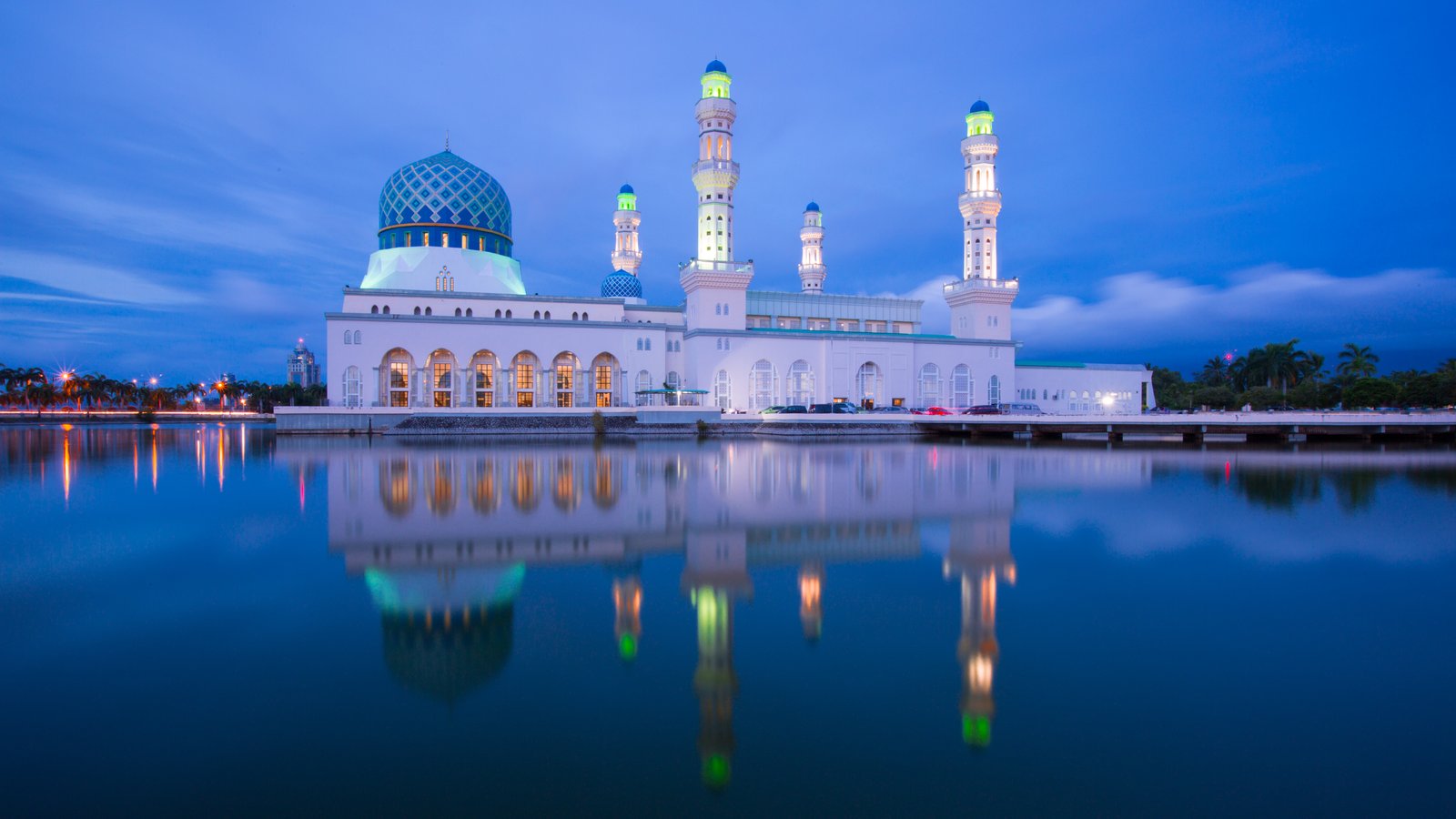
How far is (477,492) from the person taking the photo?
10.8 metres

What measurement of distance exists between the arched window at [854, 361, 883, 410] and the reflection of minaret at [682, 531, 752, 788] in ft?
107

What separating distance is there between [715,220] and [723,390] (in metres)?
8.48

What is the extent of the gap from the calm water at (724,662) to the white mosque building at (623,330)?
81.7 feet

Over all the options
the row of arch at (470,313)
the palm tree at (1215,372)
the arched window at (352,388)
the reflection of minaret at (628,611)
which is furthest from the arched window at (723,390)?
the palm tree at (1215,372)

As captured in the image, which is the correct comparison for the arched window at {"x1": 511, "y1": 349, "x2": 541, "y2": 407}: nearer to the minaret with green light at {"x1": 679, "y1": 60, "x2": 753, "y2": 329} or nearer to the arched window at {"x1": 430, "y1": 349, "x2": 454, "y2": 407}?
the arched window at {"x1": 430, "y1": 349, "x2": 454, "y2": 407}

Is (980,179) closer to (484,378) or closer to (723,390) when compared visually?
(723,390)

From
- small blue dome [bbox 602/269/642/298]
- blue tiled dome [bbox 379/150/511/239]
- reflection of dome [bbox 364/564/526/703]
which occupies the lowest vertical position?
reflection of dome [bbox 364/564/526/703]

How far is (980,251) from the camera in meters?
41.5

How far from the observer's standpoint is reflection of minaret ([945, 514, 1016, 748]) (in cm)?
351

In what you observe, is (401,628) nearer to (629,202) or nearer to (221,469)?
(221,469)

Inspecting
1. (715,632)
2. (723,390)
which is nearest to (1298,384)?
(723,390)

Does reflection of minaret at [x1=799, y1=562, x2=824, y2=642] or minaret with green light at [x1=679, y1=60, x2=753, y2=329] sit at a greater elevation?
minaret with green light at [x1=679, y1=60, x2=753, y2=329]

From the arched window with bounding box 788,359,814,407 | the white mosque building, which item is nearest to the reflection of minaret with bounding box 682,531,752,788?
the white mosque building

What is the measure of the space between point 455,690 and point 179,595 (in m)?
3.27
